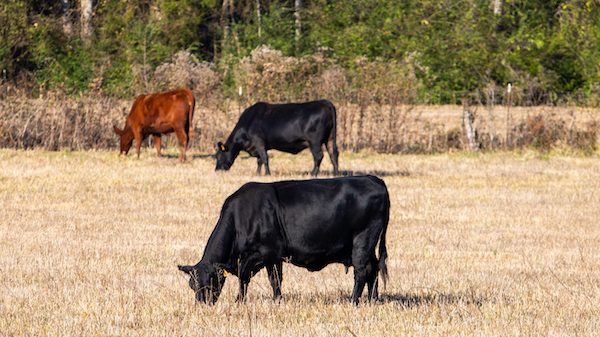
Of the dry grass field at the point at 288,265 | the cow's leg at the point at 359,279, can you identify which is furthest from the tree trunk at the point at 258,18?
the cow's leg at the point at 359,279

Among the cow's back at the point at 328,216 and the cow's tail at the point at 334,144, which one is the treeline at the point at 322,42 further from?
the cow's back at the point at 328,216

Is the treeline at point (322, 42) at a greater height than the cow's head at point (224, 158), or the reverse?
the treeline at point (322, 42)

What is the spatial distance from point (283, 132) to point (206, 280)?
42.6ft

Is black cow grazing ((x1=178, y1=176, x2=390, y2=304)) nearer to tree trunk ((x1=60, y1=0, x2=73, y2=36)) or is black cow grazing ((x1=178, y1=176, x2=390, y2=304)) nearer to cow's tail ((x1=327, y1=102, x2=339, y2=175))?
cow's tail ((x1=327, y1=102, x2=339, y2=175))

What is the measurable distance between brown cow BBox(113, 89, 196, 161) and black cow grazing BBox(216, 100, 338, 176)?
2444 millimetres

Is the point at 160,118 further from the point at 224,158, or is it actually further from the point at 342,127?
the point at 342,127

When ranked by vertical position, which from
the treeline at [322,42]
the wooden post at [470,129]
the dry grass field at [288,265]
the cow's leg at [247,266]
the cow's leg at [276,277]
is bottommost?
the dry grass field at [288,265]

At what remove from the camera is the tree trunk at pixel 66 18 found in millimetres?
39769

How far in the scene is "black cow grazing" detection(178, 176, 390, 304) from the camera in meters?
9.15

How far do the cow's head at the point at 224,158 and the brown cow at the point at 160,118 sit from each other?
94.6 inches

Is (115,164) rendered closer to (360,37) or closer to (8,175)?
(8,175)

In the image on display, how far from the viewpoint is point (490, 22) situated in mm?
37500

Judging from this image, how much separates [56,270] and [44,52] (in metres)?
25.5

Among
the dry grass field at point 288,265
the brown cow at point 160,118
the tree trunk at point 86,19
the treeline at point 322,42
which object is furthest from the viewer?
the tree trunk at point 86,19
